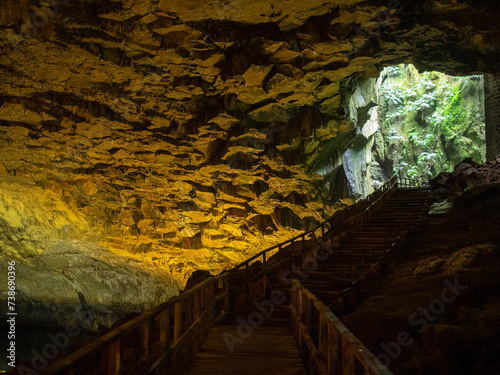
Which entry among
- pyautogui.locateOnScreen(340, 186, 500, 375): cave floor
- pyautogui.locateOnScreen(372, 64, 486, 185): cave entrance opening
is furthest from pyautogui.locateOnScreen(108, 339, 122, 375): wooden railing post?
pyautogui.locateOnScreen(372, 64, 486, 185): cave entrance opening

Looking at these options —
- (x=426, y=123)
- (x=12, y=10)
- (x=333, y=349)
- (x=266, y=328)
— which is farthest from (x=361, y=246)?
(x=426, y=123)

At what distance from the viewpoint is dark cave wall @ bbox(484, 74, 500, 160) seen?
19.7m

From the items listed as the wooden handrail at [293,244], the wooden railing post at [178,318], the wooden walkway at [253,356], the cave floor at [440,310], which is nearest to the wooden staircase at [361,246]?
the wooden handrail at [293,244]

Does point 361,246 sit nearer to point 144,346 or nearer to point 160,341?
point 160,341

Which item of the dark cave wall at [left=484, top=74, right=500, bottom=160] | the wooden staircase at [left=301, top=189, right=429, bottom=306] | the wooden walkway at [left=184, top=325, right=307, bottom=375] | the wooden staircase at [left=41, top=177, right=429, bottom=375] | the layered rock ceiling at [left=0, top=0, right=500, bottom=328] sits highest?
the dark cave wall at [left=484, top=74, right=500, bottom=160]

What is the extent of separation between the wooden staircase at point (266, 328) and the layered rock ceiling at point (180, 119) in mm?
4035

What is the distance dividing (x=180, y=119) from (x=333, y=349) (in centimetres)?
1185

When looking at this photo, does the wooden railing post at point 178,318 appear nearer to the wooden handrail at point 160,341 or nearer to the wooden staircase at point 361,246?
the wooden handrail at point 160,341

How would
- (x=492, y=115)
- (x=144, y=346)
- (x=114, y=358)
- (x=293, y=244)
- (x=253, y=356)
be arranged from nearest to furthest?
(x=114, y=358) < (x=144, y=346) < (x=253, y=356) < (x=293, y=244) < (x=492, y=115)

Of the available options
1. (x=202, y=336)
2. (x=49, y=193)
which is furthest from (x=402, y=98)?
(x=202, y=336)

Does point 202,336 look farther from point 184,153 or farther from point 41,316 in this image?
point 41,316

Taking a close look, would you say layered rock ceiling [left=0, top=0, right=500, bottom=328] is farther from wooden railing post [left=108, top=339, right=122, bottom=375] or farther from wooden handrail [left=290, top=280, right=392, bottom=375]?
wooden railing post [left=108, top=339, right=122, bottom=375]

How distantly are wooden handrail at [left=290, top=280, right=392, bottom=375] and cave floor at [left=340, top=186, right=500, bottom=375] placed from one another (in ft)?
2.49

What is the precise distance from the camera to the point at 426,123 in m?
28.8
